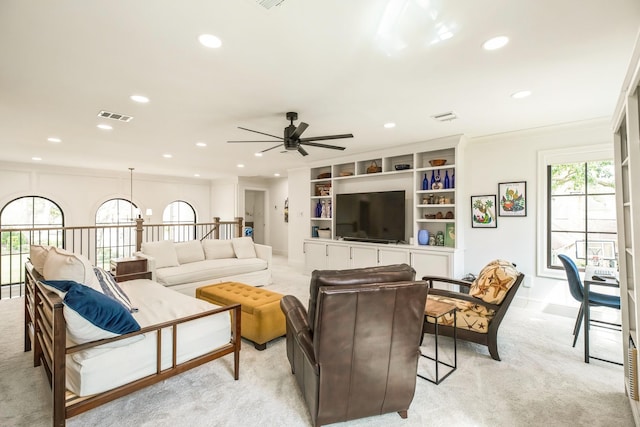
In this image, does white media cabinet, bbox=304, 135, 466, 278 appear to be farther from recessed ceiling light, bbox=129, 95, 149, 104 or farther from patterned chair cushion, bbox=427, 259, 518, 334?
recessed ceiling light, bbox=129, 95, 149, 104

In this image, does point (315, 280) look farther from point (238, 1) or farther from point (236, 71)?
point (236, 71)

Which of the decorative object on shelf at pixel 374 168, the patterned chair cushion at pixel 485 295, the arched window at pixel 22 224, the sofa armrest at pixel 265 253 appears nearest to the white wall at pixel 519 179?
the decorative object on shelf at pixel 374 168

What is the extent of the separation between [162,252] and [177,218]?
17.4 ft

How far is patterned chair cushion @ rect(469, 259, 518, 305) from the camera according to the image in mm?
2732

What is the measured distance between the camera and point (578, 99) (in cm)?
315

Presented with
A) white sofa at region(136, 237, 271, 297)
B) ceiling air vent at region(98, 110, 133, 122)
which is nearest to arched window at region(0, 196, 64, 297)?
white sofa at region(136, 237, 271, 297)

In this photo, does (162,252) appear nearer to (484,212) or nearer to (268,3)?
(268,3)

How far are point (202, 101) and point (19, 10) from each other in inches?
60.1


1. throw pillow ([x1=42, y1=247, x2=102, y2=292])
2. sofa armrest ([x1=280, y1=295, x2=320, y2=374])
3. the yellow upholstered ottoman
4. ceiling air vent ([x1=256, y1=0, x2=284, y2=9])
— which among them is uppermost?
ceiling air vent ([x1=256, y1=0, x2=284, y2=9])

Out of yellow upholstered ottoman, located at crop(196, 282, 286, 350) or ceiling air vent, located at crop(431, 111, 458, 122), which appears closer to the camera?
yellow upholstered ottoman, located at crop(196, 282, 286, 350)

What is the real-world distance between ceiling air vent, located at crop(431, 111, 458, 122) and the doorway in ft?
24.6

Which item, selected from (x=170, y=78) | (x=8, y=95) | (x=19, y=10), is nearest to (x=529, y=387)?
(x=170, y=78)

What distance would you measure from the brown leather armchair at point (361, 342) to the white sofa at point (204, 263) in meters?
3.30

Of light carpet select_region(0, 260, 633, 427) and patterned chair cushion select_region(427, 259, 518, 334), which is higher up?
patterned chair cushion select_region(427, 259, 518, 334)
